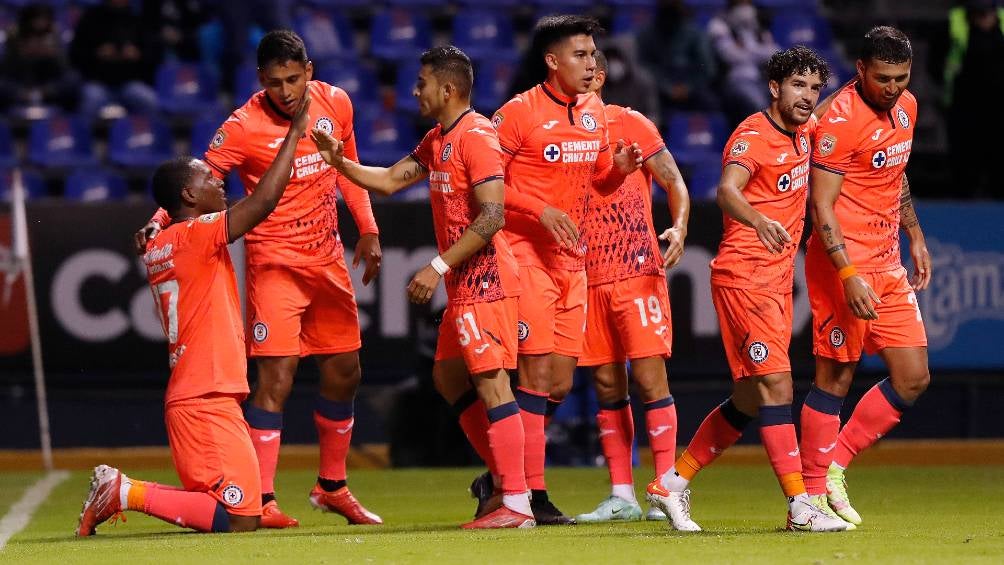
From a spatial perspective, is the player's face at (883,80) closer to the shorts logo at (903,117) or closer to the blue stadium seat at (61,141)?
the shorts logo at (903,117)

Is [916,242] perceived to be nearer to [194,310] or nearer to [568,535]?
[568,535]

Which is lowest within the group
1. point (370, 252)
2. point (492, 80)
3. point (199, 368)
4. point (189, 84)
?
point (199, 368)

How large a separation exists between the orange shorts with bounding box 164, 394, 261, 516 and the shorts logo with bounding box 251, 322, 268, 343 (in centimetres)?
88

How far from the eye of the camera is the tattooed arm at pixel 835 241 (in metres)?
7.93

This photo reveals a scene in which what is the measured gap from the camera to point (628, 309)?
8922mm

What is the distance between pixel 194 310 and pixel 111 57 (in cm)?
857

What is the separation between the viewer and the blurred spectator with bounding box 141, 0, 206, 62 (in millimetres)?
16328

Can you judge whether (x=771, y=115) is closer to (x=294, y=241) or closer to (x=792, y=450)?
(x=792, y=450)

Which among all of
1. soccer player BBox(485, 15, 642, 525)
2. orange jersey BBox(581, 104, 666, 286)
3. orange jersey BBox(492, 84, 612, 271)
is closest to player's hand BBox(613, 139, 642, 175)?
soccer player BBox(485, 15, 642, 525)

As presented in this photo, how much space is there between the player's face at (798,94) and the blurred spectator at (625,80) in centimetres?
553

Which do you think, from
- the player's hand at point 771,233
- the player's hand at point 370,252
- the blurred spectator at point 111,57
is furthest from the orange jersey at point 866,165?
the blurred spectator at point 111,57

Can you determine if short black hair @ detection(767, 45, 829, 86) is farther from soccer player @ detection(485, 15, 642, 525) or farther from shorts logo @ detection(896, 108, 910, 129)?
soccer player @ detection(485, 15, 642, 525)

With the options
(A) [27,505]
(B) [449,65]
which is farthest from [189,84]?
(B) [449,65]

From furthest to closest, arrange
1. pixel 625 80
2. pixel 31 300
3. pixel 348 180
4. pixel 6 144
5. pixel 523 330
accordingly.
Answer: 1. pixel 6 144
2. pixel 625 80
3. pixel 31 300
4. pixel 348 180
5. pixel 523 330
